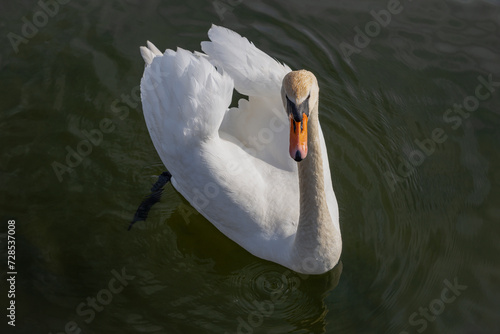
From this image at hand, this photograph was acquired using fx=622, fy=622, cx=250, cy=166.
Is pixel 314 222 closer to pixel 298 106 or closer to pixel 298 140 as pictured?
pixel 298 140

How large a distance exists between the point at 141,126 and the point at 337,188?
8.01ft

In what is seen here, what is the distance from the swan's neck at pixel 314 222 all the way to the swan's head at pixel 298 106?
0.30m

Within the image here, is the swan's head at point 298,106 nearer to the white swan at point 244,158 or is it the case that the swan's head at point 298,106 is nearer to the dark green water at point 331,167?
the white swan at point 244,158

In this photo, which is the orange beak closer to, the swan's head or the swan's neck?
the swan's head

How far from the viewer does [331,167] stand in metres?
7.11

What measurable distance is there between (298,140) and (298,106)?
0.91 feet

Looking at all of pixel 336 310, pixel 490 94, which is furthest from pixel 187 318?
pixel 490 94

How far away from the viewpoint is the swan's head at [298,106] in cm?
470

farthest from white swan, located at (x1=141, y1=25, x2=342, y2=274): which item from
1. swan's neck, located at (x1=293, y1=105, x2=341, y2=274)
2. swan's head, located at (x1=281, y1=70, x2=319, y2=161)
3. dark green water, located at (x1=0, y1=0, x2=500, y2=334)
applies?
dark green water, located at (x1=0, y1=0, x2=500, y2=334)

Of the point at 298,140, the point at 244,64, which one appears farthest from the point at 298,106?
the point at 244,64

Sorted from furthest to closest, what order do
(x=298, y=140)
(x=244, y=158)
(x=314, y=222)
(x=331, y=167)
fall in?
(x=331, y=167) < (x=244, y=158) < (x=314, y=222) < (x=298, y=140)

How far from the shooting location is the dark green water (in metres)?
5.95

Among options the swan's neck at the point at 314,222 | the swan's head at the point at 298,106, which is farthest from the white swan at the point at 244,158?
the swan's head at the point at 298,106

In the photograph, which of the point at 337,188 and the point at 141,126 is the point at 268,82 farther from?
the point at 141,126
